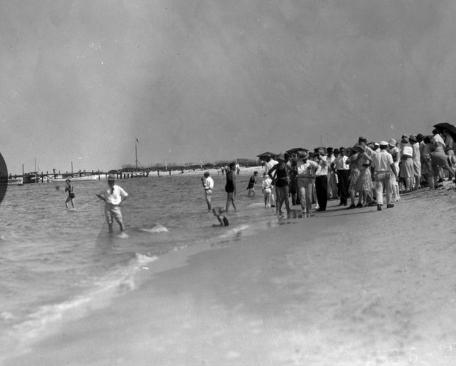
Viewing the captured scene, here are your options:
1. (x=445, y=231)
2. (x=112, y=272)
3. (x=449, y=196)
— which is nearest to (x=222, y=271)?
(x=112, y=272)

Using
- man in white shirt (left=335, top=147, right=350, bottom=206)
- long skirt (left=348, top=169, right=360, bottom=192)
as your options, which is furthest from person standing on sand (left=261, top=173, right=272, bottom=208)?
Result: long skirt (left=348, top=169, right=360, bottom=192)

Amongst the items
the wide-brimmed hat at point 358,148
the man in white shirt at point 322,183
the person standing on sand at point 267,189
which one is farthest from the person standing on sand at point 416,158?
the person standing on sand at point 267,189

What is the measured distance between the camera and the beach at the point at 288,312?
4.58 meters

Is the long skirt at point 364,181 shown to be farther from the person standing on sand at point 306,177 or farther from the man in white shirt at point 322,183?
the man in white shirt at point 322,183

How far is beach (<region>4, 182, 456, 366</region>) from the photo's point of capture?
4.58 meters

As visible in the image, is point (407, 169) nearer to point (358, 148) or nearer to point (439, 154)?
point (439, 154)

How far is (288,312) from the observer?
5.68 meters

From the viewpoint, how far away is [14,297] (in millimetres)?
8125

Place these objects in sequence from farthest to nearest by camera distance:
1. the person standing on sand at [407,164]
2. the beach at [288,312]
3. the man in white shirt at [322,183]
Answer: the person standing on sand at [407,164], the man in white shirt at [322,183], the beach at [288,312]

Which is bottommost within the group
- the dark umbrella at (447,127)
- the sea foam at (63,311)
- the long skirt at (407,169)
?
the sea foam at (63,311)

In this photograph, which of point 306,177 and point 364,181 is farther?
point 306,177

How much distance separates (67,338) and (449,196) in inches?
436

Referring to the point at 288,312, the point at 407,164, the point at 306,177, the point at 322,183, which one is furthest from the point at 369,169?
the point at 288,312

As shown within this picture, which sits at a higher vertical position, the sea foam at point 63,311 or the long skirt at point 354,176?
the long skirt at point 354,176
